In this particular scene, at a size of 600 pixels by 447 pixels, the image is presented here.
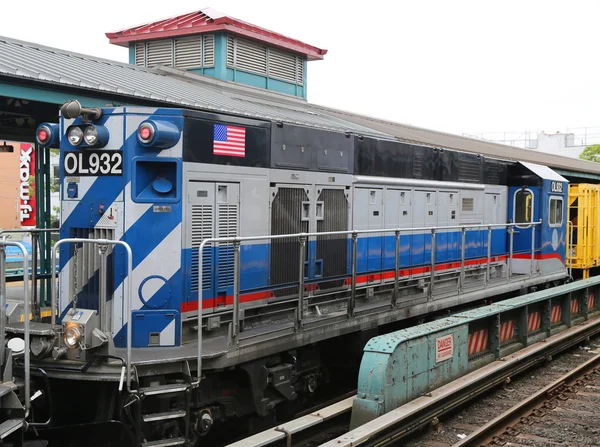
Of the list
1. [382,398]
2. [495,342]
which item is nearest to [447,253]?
[495,342]

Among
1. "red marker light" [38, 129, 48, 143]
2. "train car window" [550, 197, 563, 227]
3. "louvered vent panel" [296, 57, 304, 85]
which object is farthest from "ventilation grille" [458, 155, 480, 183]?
"louvered vent panel" [296, 57, 304, 85]

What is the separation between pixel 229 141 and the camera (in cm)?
678

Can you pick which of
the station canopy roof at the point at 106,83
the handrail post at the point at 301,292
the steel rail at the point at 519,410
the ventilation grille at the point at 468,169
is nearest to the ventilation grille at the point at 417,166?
the station canopy roof at the point at 106,83

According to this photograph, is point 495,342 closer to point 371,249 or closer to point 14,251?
point 371,249

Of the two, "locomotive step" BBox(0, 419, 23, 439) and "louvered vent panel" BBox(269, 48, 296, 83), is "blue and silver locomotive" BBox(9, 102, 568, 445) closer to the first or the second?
"locomotive step" BBox(0, 419, 23, 439)

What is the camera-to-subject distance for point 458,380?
25.3 feet

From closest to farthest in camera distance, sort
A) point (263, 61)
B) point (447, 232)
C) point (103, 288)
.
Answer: point (103, 288)
point (447, 232)
point (263, 61)

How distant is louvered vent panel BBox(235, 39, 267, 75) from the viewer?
53.1 ft

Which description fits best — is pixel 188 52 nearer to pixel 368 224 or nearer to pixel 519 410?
pixel 368 224

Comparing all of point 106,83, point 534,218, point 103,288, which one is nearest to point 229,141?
point 103,288

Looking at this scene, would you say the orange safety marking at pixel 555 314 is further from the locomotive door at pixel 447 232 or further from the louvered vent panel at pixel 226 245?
the louvered vent panel at pixel 226 245

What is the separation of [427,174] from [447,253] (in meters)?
1.38

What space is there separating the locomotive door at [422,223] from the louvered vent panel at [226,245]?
3.91 m

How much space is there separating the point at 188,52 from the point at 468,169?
8.20 m
